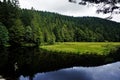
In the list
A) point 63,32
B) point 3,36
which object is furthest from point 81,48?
point 63,32

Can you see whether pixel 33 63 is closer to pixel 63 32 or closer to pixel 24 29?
pixel 24 29

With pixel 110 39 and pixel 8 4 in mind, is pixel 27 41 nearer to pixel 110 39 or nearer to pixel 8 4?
pixel 8 4

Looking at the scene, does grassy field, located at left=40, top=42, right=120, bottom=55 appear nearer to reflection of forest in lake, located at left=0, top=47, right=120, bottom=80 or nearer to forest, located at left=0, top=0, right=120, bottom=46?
forest, located at left=0, top=0, right=120, bottom=46

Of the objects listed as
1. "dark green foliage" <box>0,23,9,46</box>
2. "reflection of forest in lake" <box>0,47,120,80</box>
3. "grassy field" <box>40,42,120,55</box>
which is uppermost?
"dark green foliage" <box>0,23,9,46</box>

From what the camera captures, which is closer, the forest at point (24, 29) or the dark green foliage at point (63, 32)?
the forest at point (24, 29)

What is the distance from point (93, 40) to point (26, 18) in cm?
7193

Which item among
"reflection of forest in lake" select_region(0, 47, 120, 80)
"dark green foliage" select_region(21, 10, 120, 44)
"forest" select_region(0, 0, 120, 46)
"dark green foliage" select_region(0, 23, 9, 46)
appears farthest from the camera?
"dark green foliage" select_region(21, 10, 120, 44)

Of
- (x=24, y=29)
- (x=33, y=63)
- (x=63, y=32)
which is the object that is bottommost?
(x=63, y=32)

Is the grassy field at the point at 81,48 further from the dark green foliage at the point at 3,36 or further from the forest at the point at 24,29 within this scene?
the dark green foliage at the point at 3,36

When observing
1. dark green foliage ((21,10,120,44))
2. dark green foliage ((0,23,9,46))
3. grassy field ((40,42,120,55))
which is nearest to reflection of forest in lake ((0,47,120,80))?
grassy field ((40,42,120,55))

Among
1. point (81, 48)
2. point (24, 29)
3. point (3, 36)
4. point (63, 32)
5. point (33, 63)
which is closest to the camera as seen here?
point (33, 63)

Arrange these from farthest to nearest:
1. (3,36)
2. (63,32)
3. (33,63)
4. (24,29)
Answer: (63,32) → (24,29) → (3,36) → (33,63)

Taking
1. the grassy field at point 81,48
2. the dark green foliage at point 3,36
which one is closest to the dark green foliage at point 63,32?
the grassy field at point 81,48

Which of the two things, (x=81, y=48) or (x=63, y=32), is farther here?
(x=63, y=32)
